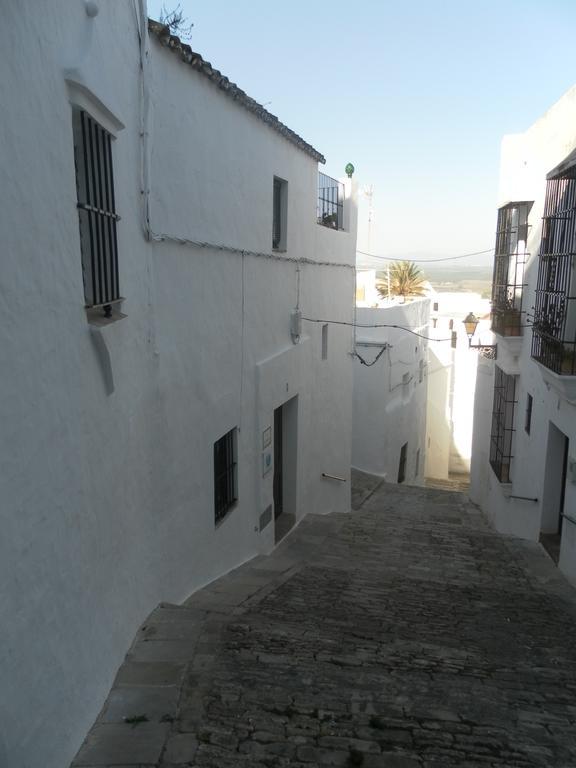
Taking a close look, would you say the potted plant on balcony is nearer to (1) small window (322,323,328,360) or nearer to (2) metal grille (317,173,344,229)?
(1) small window (322,323,328,360)

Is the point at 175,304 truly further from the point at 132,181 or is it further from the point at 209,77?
the point at 209,77

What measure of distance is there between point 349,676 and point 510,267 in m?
8.83

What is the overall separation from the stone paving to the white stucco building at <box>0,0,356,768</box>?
1.23ft

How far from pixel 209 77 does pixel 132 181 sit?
202 centimetres

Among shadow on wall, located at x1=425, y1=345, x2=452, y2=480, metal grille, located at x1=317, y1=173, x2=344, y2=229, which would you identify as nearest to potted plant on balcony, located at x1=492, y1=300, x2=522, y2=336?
metal grille, located at x1=317, y1=173, x2=344, y2=229

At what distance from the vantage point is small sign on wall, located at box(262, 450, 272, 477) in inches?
360

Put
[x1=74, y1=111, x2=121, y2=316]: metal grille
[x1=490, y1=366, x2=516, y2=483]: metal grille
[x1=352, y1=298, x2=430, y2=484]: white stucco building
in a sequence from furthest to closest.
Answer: [x1=352, y1=298, x2=430, y2=484]: white stucco building < [x1=490, y1=366, x2=516, y2=483]: metal grille < [x1=74, y1=111, x2=121, y2=316]: metal grille

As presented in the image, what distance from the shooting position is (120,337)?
4.88 meters

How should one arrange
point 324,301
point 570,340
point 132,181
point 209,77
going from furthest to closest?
point 324,301 < point 570,340 < point 209,77 < point 132,181

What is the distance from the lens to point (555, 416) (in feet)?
30.0

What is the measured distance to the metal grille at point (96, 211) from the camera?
4219mm

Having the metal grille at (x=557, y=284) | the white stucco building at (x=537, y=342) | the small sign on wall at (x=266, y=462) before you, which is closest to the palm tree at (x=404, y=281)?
the white stucco building at (x=537, y=342)

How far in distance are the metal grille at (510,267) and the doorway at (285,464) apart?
12.6 feet

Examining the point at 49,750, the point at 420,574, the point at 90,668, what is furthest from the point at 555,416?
the point at 49,750
